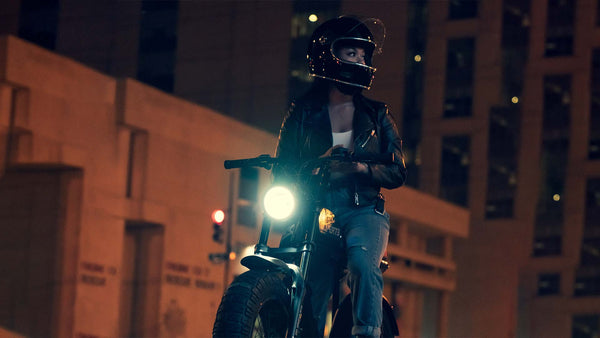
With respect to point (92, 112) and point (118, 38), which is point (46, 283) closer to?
point (92, 112)

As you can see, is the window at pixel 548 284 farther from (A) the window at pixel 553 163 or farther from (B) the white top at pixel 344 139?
(B) the white top at pixel 344 139

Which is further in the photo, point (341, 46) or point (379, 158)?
point (341, 46)

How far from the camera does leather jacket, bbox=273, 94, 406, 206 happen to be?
18.3 ft

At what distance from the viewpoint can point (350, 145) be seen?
573cm

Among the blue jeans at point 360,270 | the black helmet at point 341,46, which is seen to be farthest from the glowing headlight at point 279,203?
the black helmet at point 341,46

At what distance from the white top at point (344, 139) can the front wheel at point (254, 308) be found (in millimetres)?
1000

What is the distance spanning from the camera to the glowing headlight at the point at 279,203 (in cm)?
512

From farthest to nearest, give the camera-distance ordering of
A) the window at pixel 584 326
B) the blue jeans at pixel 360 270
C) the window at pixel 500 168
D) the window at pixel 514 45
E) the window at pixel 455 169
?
the window at pixel 584 326, the window at pixel 514 45, the window at pixel 500 168, the window at pixel 455 169, the blue jeans at pixel 360 270

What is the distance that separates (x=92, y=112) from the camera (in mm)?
34188

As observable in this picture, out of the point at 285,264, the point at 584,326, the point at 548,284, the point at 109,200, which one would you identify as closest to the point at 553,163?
the point at 548,284

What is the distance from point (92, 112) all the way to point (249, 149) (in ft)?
29.9

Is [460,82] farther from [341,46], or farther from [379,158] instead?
[379,158]

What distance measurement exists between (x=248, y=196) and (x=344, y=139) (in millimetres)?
35352

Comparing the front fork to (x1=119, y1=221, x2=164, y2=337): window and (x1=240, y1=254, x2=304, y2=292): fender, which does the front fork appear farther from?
(x1=119, y1=221, x2=164, y2=337): window
